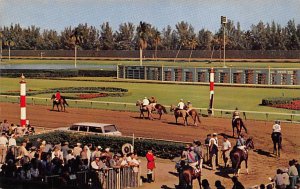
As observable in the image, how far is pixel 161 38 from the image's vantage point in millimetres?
132500

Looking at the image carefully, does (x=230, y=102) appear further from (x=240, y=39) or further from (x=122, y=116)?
(x=240, y=39)

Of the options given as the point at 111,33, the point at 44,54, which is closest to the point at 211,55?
the point at 44,54

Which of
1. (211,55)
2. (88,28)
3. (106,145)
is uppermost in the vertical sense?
(88,28)

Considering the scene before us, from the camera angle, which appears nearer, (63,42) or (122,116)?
(122,116)

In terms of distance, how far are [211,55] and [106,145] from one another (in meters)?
71.2

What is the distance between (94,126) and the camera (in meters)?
22.1

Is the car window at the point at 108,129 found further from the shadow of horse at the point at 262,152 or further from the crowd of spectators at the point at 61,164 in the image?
the shadow of horse at the point at 262,152

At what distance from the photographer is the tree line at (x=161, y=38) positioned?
115 m

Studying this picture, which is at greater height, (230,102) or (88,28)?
(88,28)

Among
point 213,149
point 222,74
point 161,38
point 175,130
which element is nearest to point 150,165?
point 213,149

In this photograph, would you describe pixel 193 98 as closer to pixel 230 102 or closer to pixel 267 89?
pixel 230 102

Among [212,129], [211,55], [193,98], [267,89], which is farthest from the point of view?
[211,55]

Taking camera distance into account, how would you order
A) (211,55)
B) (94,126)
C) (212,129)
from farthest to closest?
(211,55)
(212,129)
(94,126)

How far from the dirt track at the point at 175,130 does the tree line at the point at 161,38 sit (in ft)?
262
